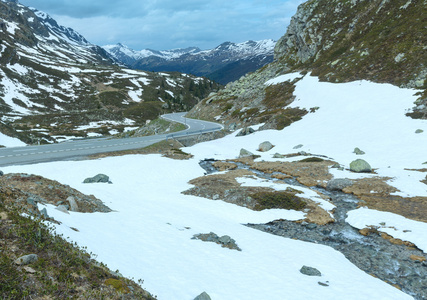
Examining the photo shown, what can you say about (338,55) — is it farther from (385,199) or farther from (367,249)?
(367,249)

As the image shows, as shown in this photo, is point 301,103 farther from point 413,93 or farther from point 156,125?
point 156,125

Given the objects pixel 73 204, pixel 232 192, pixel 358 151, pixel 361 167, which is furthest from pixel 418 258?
pixel 358 151

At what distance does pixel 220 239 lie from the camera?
1305 cm

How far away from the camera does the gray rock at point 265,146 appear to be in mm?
39606

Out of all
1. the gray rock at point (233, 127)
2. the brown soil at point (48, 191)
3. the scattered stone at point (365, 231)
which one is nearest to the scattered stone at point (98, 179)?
the brown soil at point (48, 191)

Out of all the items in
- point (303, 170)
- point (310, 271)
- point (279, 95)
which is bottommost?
point (310, 271)

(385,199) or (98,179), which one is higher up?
(98,179)

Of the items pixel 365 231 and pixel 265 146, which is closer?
pixel 365 231

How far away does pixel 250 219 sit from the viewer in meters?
17.6

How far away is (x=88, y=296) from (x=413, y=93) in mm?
49294

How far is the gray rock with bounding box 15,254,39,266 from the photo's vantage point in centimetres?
575

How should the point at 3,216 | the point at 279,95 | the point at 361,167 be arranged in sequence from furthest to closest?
1. the point at 279,95
2. the point at 361,167
3. the point at 3,216

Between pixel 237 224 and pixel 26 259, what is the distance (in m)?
12.2

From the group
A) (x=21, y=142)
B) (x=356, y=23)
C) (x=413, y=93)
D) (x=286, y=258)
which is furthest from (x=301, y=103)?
(x=21, y=142)
